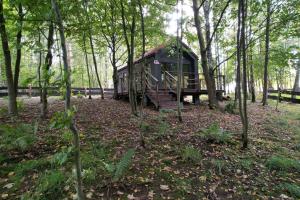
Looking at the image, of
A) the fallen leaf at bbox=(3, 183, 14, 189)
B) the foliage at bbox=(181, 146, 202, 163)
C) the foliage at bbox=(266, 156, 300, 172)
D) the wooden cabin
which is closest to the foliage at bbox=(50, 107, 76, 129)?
the fallen leaf at bbox=(3, 183, 14, 189)

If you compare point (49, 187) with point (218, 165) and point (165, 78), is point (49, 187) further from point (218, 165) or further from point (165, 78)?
point (165, 78)

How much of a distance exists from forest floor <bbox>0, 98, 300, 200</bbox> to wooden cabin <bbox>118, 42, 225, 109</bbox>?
5587mm

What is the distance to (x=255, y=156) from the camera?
17.1 ft

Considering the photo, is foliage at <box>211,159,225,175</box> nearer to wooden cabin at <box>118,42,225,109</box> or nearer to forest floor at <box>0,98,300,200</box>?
forest floor at <box>0,98,300,200</box>

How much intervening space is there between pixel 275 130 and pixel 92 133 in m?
6.74

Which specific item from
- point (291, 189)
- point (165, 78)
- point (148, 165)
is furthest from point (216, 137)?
point (165, 78)

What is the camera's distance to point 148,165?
14.2ft

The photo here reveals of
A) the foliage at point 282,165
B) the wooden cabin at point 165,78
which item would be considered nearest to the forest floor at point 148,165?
the foliage at point 282,165

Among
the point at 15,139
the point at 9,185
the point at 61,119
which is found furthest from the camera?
the point at 15,139

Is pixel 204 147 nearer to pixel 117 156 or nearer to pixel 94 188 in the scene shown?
pixel 117 156

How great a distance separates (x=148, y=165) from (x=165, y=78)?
33.2ft

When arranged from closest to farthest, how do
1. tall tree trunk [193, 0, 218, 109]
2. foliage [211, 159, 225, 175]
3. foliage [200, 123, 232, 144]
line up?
foliage [211, 159, 225, 175] < foliage [200, 123, 232, 144] < tall tree trunk [193, 0, 218, 109]

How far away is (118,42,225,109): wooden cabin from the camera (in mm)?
12165

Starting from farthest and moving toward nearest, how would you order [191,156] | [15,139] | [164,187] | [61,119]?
[15,139], [191,156], [164,187], [61,119]
